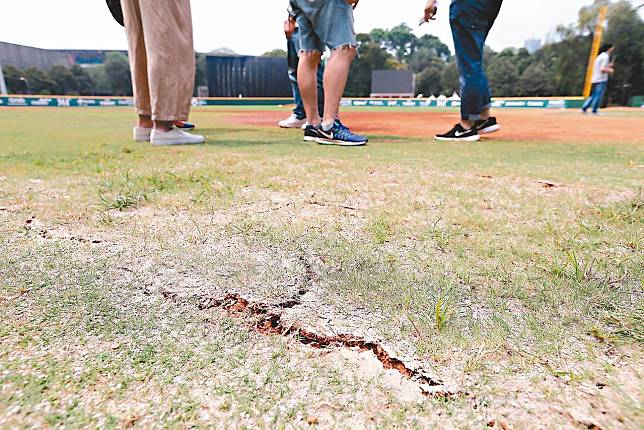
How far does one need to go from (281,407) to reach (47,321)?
34 cm

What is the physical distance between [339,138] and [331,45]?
1.76ft

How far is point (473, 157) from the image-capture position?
6.32 ft

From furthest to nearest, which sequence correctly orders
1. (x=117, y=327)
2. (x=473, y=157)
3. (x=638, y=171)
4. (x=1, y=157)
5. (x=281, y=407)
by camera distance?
(x=473, y=157) < (x=1, y=157) < (x=638, y=171) < (x=117, y=327) < (x=281, y=407)

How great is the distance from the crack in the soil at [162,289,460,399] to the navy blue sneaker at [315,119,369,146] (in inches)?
71.6

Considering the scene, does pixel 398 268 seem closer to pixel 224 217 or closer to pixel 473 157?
pixel 224 217

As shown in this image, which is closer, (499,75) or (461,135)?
(461,135)

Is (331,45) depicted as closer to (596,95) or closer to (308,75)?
(308,75)

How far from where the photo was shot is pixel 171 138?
91.4 inches

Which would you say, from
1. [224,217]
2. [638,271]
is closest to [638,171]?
[638,271]

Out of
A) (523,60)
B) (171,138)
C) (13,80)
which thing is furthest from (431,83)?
(171,138)

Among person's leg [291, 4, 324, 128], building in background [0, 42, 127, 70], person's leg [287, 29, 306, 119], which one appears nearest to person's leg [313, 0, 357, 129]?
person's leg [291, 4, 324, 128]

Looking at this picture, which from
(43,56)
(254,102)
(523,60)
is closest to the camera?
(254,102)

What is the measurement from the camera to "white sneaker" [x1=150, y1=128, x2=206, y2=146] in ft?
7.52

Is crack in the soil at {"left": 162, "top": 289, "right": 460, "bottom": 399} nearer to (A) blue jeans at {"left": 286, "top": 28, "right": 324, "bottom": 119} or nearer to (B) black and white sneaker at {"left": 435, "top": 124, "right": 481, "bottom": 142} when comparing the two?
(B) black and white sneaker at {"left": 435, "top": 124, "right": 481, "bottom": 142}
